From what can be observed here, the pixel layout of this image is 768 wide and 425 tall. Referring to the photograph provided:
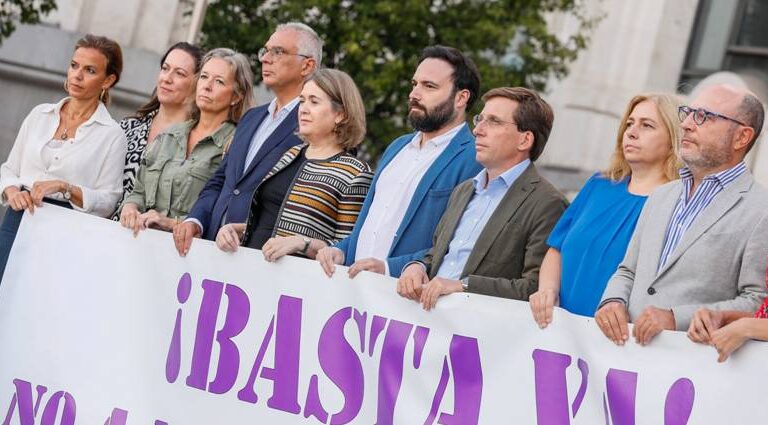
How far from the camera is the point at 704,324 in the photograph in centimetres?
509

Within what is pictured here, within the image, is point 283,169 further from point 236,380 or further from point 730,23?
point 730,23

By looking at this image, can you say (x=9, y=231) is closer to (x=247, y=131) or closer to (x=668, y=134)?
(x=247, y=131)

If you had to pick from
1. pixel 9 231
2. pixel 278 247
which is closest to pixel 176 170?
pixel 9 231

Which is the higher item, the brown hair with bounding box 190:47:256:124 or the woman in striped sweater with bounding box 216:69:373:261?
the brown hair with bounding box 190:47:256:124

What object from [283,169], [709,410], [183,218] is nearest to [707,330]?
[709,410]

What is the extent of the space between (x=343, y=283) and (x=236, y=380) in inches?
24.0

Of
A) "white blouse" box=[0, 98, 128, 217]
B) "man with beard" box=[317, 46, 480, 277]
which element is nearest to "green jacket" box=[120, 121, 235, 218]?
"white blouse" box=[0, 98, 128, 217]

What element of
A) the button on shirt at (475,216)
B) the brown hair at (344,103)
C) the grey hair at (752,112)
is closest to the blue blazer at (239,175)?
the brown hair at (344,103)

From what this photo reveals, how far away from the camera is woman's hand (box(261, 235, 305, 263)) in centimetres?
661

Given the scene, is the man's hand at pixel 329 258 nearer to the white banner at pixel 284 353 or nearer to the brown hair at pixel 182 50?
the white banner at pixel 284 353

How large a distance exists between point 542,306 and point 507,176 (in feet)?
2.89

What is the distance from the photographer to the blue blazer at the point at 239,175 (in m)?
7.43

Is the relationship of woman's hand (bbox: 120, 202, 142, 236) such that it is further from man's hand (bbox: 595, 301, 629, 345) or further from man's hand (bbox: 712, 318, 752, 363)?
man's hand (bbox: 712, 318, 752, 363)

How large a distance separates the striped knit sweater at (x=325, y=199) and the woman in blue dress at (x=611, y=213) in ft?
3.98
